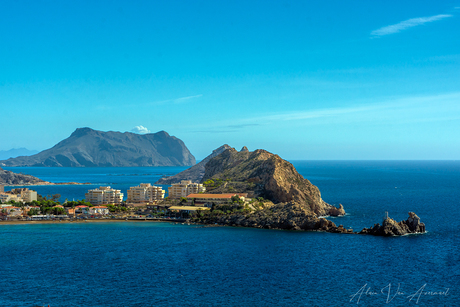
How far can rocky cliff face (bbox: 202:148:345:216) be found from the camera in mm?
110688

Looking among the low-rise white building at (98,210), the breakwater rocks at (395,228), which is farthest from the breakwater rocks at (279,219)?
the low-rise white building at (98,210)

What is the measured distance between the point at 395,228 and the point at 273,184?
41753 millimetres

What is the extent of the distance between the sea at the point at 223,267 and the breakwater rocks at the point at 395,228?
7.78 feet

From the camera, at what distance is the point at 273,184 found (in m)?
118

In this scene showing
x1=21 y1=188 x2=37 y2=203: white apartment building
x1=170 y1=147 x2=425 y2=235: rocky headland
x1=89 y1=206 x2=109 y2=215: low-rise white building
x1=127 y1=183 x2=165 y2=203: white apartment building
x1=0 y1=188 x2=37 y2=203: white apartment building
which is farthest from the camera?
x1=127 y1=183 x2=165 y2=203: white apartment building

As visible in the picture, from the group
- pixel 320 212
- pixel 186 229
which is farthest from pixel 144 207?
pixel 320 212

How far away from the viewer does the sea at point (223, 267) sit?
153 ft

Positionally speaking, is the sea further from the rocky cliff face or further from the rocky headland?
the rocky cliff face

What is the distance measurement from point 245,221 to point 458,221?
47415 millimetres

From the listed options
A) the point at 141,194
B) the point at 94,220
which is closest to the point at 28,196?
the point at 141,194

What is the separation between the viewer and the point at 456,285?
50.8 m

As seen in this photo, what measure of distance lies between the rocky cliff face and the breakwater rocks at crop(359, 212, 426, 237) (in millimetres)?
16835
